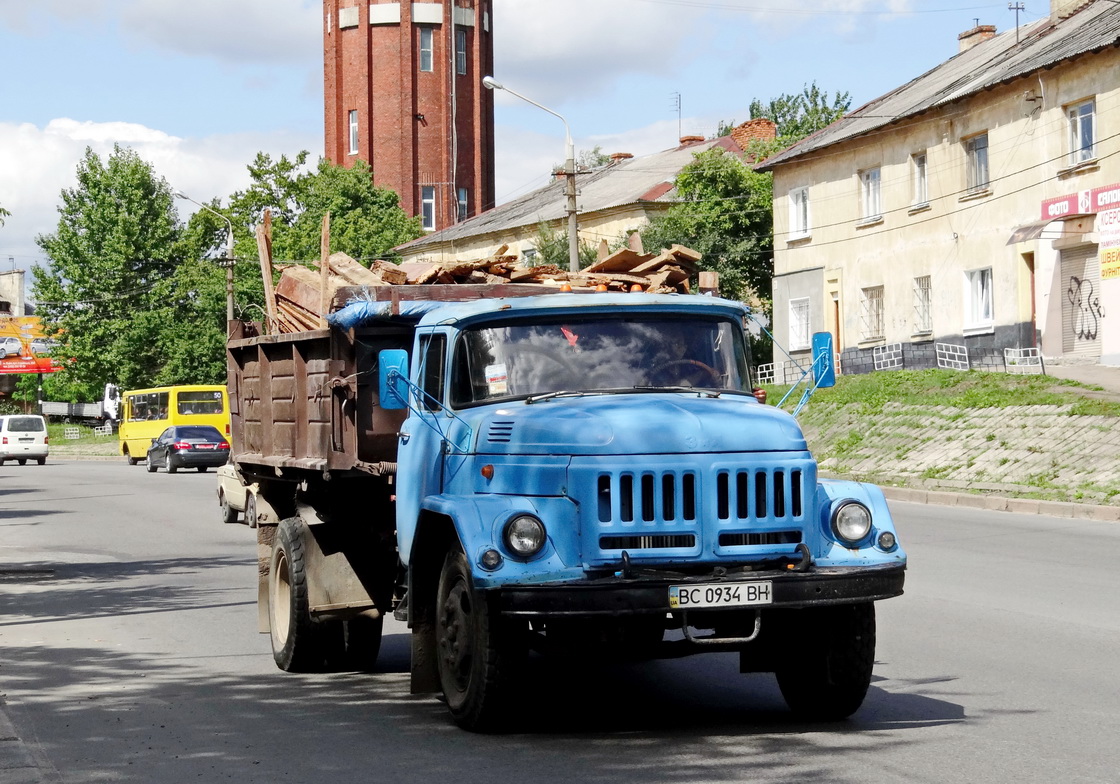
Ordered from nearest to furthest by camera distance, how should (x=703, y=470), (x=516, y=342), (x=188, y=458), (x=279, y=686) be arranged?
(x=703, y=470) → (x=516, y=342) → (x=279, y=686) → (x=188, y=458)

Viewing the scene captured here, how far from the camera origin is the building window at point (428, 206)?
246 feet

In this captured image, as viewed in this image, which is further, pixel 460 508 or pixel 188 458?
pixel 188 458

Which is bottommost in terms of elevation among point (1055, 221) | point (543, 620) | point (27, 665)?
point (27, 665)

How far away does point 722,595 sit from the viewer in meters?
6.57

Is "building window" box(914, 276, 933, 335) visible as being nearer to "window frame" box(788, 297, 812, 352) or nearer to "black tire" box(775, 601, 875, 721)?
"window frame" box(788, 297, 812, 352)

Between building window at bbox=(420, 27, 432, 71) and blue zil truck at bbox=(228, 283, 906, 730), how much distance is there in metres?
67.1

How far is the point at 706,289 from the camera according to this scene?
941 cm

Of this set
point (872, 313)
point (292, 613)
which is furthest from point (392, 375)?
point (872, 313)

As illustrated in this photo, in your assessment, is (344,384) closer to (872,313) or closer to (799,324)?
(872,313)

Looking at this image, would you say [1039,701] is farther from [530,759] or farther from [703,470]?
[530,759]

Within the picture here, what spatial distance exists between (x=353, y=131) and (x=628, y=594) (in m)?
70.5

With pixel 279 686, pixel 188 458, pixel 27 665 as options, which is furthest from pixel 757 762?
pixel 188 458

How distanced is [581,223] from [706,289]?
5376 cm

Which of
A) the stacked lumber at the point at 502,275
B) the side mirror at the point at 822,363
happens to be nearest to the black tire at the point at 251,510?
the stacked lumber at the point at 502,275
